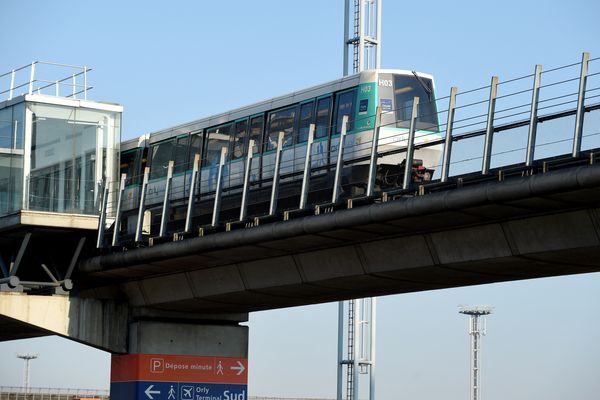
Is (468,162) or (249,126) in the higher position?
(249,126)

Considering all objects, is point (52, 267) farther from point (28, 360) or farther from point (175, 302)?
point (28, 360)

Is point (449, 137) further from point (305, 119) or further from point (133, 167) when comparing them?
point (133, 167)

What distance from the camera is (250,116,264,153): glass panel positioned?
37.2 meters

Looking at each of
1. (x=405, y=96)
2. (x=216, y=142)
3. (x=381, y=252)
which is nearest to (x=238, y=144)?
(x=216, y=142)

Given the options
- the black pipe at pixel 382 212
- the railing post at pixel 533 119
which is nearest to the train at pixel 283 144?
the black pipe at pixel 382 212

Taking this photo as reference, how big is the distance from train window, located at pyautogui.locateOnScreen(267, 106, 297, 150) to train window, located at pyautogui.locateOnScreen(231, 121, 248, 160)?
988mm

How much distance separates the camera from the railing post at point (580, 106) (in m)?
22.0

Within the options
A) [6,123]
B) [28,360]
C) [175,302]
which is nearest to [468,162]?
[175,302]

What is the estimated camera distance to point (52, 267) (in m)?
36.5

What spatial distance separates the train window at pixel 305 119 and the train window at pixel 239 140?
2.07 metres

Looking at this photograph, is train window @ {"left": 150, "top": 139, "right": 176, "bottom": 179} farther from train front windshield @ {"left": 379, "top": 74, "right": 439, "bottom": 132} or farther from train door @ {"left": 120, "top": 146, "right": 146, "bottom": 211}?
train front windshield @ {"left": 379, "top": 74, "right": 439, "bottom": 132}

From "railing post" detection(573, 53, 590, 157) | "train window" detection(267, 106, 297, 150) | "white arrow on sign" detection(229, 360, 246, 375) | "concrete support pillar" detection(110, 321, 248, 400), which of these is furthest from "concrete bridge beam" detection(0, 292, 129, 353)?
"railing post" detection(573, 53, 590, 157)

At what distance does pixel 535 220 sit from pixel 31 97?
52.8 ft

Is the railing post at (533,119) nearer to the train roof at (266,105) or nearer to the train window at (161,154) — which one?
the train roof at (266,105)
